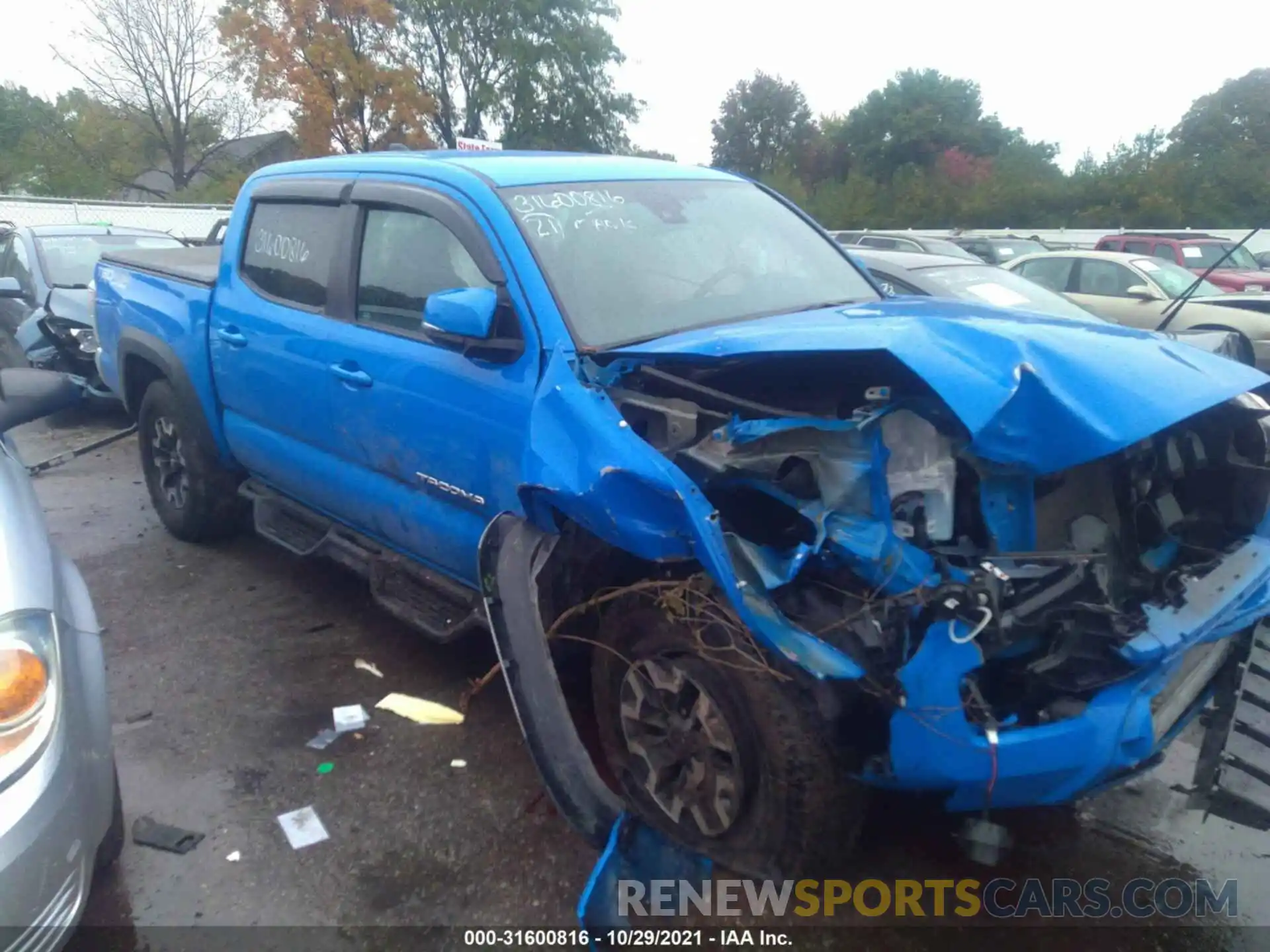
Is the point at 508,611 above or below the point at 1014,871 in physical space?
above

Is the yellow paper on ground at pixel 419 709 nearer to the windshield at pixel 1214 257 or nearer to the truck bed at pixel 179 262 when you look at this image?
the truck bed at pixel 179 262

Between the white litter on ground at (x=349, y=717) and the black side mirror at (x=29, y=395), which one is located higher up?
the black side mirror at (x=29, y=395)

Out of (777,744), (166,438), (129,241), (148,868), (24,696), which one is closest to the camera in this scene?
(24,696)

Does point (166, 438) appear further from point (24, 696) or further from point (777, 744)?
point (777, 744)

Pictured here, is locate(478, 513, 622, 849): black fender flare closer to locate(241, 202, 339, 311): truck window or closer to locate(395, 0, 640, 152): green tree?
locate(241, 202, 339, 311): truck window

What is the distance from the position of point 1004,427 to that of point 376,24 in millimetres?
33377

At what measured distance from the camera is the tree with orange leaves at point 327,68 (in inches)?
1165

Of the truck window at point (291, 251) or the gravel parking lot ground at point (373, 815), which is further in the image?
the truck window at point (291, 251)

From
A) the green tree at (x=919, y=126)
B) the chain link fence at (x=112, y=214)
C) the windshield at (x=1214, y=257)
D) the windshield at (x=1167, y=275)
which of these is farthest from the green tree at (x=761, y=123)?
the windshield at (x=1167, y=275)

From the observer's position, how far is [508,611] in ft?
9.35

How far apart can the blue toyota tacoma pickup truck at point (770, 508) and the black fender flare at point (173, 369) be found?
134 centimetres

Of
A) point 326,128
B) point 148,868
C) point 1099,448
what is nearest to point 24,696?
point 148,868

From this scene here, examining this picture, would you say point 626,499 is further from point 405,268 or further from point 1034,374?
point 405,268

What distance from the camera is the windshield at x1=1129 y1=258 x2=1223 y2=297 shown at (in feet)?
36.0
